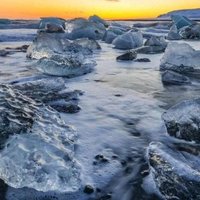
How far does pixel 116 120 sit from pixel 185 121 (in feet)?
2.03

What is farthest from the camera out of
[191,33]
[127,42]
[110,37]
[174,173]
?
[191,33]

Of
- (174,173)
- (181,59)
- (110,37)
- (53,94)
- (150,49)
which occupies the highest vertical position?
(174,173)

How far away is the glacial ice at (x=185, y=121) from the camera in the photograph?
2398mm

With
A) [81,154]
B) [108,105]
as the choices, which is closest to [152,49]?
[108,105]

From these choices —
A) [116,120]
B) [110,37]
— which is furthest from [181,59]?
[110,37]

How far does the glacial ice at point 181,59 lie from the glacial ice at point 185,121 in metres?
3.42

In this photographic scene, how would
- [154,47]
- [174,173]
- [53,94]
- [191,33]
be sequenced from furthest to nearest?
[191,33] → [154,47] → [53,94] → [174,173]

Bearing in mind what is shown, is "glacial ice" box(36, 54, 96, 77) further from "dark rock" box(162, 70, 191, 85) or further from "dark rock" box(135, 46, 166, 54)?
"dark rock" box(135, 46, 166, 54)

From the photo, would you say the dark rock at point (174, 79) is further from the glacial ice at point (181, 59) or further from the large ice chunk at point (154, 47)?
the large ice chunk at point (154, 47)

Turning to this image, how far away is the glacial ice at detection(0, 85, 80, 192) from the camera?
1743 mm

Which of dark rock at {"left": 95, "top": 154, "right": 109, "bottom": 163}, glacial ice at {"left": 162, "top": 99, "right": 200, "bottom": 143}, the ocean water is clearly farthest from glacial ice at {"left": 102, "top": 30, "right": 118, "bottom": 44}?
dark rock at {"left": 95, "top": 154, "right": 109, "bottom": 163}

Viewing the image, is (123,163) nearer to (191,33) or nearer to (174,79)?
(174,79)

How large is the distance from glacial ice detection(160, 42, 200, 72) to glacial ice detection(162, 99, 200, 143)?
3.42m

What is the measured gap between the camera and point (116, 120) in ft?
9.38
